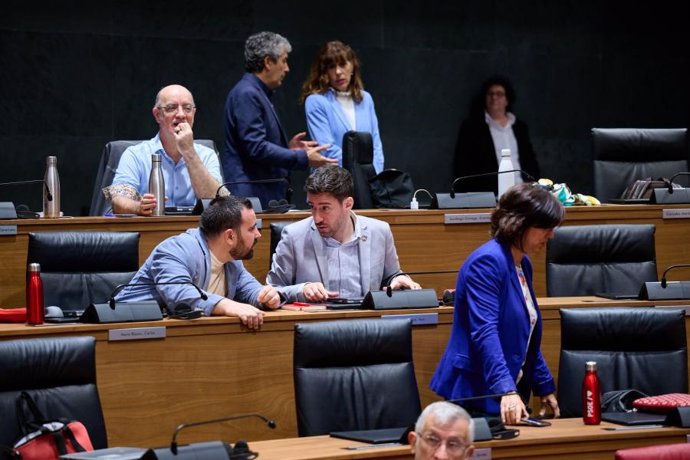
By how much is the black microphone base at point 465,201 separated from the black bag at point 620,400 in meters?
1.69

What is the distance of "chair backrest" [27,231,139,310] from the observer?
4.53m

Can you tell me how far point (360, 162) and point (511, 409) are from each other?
2226mm

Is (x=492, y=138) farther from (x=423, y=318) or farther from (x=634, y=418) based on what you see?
(x=634, y=418)

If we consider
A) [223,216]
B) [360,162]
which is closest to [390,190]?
[360,162]

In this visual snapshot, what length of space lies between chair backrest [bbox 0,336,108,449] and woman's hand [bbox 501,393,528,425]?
43.6 inches

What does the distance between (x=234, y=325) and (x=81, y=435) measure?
0.93m

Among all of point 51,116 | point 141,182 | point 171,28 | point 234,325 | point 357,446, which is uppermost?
point 171,28

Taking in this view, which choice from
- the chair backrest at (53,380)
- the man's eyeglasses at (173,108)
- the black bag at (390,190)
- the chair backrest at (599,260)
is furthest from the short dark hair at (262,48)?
the chair backrest at (53,380)

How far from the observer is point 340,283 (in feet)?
15.3

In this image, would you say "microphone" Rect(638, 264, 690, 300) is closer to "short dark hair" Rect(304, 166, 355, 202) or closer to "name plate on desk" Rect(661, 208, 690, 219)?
"name plate on desk" Rect(661, 208, 690, 219)

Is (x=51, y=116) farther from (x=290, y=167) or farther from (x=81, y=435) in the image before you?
(x=81, y=435)

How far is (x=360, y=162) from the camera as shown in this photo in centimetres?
552

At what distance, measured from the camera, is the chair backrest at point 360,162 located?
5453 mm

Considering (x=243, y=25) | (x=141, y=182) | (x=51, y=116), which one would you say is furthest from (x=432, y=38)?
(x=141, y=182)
